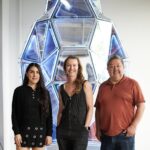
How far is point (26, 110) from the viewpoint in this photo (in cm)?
213

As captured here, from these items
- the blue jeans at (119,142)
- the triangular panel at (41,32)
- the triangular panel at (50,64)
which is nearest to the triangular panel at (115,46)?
the triangular panel at (50,64)

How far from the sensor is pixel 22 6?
9.86ft

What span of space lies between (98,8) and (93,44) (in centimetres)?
40

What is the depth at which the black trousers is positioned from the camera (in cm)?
200

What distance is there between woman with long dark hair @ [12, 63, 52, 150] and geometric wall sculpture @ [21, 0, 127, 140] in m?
0.77

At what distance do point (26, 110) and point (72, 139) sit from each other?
423 millimetres

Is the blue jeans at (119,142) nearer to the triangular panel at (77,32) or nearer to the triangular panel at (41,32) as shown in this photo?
the triangular panel at (77,32)

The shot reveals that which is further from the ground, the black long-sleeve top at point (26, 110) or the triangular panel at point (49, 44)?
the triangular panel at point (49, 44)

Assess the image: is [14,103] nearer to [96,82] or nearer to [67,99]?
[67,99]

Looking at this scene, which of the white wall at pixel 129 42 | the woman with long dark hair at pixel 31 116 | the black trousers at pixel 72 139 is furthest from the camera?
the white wall at pixel 129 42

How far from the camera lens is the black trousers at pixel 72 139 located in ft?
6.56

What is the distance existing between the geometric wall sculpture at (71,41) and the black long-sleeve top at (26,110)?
80 cm

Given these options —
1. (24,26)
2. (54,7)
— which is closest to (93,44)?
(54,7)

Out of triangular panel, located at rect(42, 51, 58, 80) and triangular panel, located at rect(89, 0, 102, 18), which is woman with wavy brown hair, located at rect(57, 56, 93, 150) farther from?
triangular panel, located at rect(89, 0, 102, 18)
